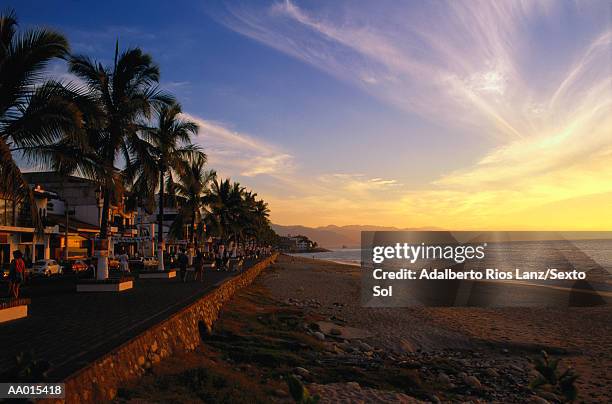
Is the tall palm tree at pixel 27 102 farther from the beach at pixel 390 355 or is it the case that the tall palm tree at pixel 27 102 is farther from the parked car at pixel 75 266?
the parked car at pixel 75 266

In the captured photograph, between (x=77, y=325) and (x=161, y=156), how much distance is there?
56.0 feet

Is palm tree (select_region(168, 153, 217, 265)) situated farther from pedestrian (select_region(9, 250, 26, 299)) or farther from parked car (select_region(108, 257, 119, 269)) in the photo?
pedestrian (select_region(9, 250, 26, 299))

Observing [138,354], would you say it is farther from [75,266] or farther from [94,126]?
[75,266]

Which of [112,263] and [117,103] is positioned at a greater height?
[117,103]

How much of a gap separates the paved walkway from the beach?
109cm

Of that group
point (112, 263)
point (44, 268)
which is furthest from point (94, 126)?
point (112, 263)

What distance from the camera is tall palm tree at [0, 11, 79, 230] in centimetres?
1141

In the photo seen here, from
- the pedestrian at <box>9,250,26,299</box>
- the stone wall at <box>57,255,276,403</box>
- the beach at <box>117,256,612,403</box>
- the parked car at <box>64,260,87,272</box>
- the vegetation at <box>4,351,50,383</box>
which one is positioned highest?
the pedestrian at <box>9,250,26,299</box>

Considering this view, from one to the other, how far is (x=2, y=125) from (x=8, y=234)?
96.7 ft

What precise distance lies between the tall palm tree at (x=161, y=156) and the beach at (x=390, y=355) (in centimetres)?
719

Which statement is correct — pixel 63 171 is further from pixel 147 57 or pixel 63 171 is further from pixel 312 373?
pixel 312 373

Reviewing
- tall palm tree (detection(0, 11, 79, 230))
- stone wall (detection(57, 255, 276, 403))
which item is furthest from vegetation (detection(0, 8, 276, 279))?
stone wall (detection(57, 255, 276, 403))

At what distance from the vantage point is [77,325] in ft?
34.2

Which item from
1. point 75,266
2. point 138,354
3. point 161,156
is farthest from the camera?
point 75,266
